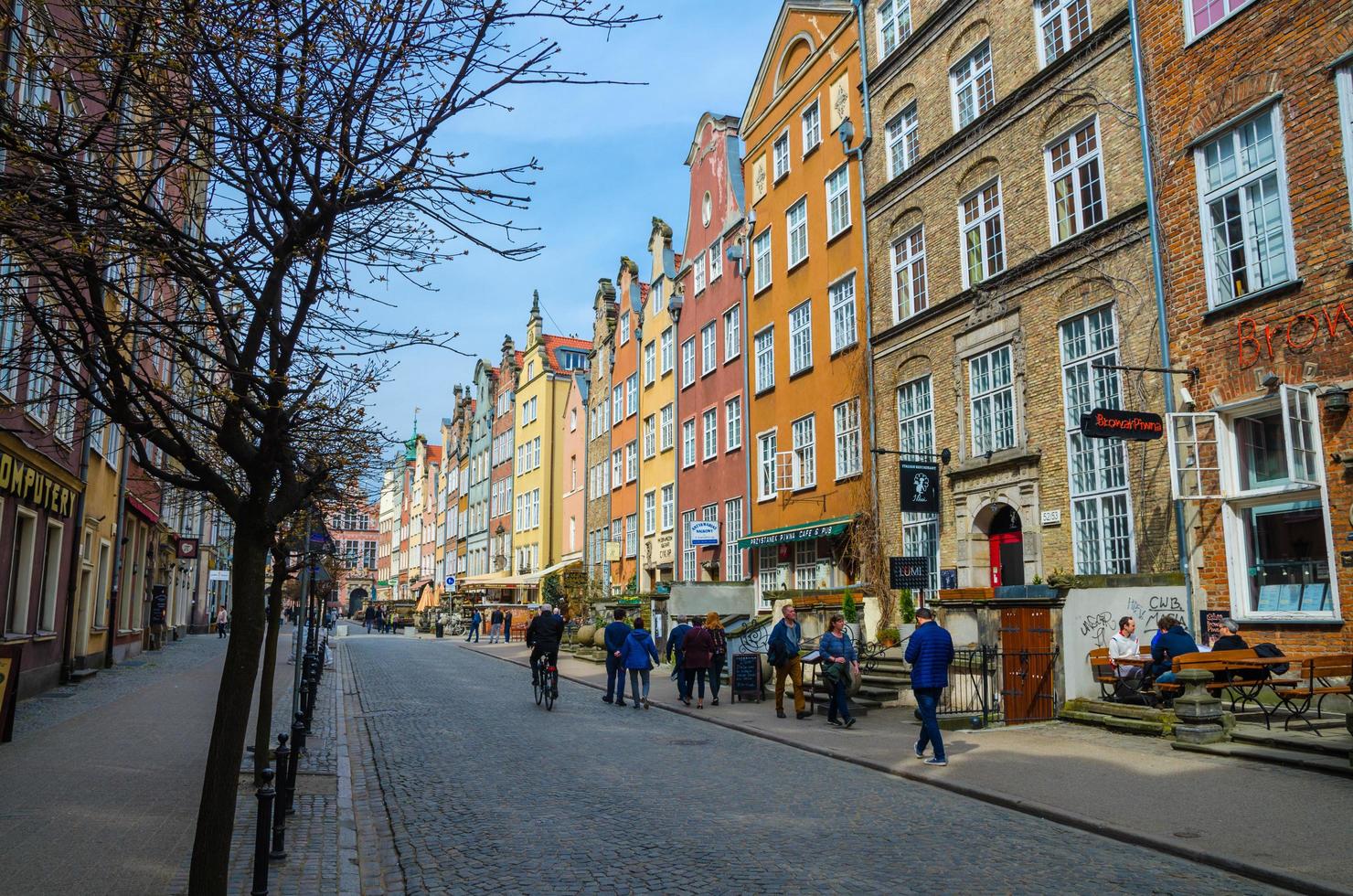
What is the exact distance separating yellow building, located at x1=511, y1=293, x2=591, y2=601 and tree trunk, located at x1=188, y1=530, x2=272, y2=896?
44.9m

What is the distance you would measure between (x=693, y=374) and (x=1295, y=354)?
23.6 meters

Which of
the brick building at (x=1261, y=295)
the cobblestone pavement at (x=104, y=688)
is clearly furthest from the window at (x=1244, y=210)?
the cobblestone pavement at (x=104, y=688)

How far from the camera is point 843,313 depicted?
2672 centimetres

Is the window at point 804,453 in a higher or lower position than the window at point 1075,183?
lower

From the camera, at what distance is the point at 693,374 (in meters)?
36.3

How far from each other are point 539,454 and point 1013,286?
132 ft

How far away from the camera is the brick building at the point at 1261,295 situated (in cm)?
1349

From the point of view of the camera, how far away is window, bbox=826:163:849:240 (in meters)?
26.7

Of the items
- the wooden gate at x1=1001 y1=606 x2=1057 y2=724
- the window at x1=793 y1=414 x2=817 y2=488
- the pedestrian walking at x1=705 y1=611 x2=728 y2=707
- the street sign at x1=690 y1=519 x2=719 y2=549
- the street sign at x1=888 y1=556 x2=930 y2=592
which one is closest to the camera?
the wooden gate at x1=1001 y1=606 x2=1057 y2=724

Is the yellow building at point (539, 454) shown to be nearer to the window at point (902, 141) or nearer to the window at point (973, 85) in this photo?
the window at point (902, 141)

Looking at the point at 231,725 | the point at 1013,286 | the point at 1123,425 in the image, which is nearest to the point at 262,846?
the point at 231,725

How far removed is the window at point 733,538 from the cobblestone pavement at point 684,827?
54.8ft

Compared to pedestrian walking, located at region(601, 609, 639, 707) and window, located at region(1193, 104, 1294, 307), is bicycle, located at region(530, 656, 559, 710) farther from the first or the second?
window, located at region(1193, 104, 1294, 307)

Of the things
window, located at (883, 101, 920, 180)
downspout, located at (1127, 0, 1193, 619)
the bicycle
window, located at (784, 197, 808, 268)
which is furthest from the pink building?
downspout, located at (1127, 0, 1193, 619)
